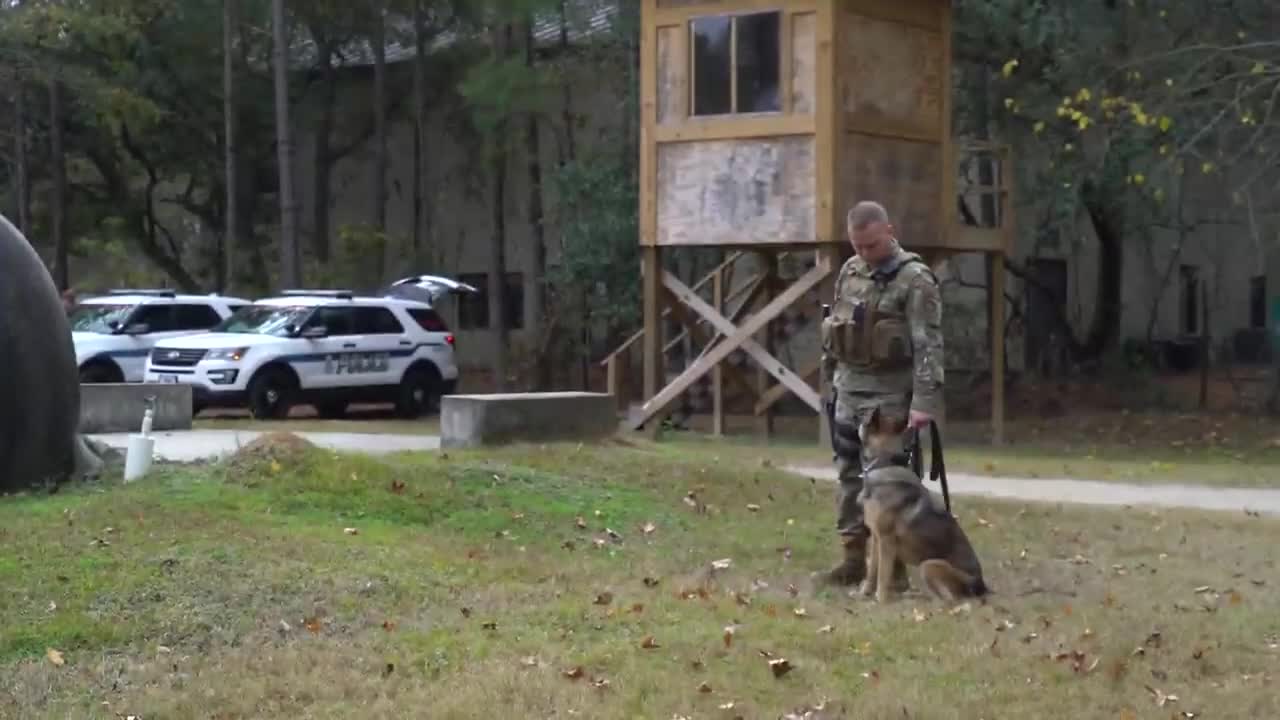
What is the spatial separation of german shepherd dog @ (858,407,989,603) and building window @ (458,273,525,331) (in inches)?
1036

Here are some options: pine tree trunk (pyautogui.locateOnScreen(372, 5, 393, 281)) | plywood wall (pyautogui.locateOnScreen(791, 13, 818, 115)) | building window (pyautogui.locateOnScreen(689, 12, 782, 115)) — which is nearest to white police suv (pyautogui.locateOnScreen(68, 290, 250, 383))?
pine tree trunk (pyautogui.locateOnScreen(372, 5, 393, 281))

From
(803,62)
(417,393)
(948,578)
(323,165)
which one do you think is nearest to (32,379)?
(948,578)

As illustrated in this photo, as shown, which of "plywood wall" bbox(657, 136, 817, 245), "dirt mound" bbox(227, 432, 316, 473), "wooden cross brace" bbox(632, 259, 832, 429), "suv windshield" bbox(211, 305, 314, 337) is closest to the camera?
"dirt mound" bbox(227, 432, 316, 473)

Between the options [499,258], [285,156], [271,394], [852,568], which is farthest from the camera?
[499,258]

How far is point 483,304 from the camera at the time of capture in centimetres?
3734

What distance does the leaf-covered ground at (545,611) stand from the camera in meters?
7.13

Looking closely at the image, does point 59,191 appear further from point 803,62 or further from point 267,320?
point 803,62

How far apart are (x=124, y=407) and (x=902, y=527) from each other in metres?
11.5

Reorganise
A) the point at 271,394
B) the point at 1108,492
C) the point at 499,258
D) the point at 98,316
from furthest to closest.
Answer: the point at 499,258 → the point at 98,316 → the point at 271,394 → the point at 1108,492

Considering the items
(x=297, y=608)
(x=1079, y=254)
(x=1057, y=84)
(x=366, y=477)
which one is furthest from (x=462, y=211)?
(x=297, y=608)

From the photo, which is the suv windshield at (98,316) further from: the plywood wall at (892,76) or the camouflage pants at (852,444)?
the camouflage pants at (852,444)

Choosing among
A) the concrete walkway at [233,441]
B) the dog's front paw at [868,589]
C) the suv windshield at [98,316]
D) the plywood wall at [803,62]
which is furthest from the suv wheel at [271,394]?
the dog's front paw at [868,589]

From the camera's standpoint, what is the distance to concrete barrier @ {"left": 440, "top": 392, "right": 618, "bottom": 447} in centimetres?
1507

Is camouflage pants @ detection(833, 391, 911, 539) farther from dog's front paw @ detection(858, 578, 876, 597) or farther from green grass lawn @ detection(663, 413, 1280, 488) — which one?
green grass lawn @ detection(663, 413, 1280, 488)
